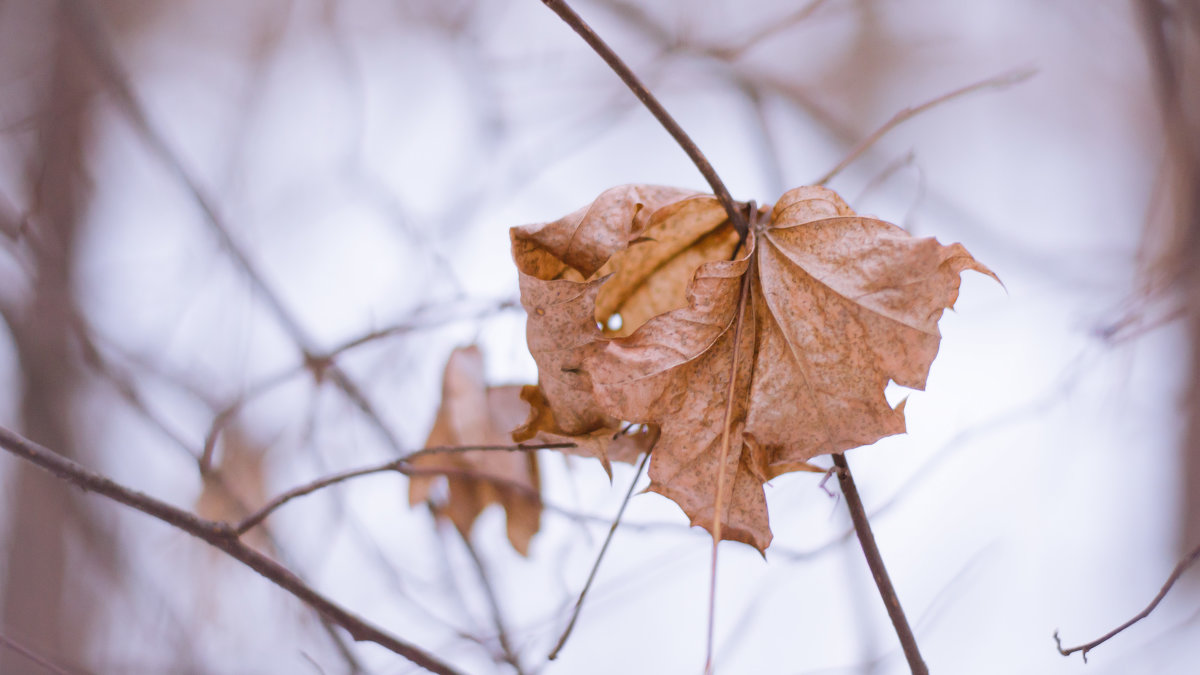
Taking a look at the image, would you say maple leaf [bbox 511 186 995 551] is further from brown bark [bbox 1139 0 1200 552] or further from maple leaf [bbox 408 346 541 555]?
brown bark [bbox 1139 0 1200 552]

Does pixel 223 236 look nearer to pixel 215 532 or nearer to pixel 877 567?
pixel 215 532

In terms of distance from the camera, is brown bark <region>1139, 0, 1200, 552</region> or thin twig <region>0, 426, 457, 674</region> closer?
thin twig <region>0, 426, 457, 674</region>

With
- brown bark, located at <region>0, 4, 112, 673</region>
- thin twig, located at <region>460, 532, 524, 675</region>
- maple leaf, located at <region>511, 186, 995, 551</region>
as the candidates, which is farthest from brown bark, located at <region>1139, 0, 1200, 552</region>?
brown bark, located at <region>0, 4, 112, 673</region>

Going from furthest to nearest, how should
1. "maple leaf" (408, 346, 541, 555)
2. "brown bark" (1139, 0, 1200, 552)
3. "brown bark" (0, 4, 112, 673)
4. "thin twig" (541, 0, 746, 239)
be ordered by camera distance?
"brown bark" (0, 4, 112, 673) < "brown bark" (1139, 0, 1200, 552) < "maple leaf" (408, 346, 541, 555) < "thin twig" (541, 0, 746, 239)

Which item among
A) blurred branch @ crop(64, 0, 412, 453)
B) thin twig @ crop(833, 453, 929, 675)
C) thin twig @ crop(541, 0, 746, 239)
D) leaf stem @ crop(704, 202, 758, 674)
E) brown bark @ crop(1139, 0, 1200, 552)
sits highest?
blurred branch @ crop(64, 0, 412, 453)

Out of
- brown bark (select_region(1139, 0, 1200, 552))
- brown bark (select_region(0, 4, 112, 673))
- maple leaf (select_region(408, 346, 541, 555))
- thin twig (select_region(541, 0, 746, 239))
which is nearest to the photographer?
thin twig (select_region(541, 0, 746, 239))

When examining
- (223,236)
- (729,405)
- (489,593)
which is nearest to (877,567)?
(729,405)

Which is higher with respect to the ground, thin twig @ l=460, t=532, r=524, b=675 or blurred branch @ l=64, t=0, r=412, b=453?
blurred branch @ l=64, t=0, r=412, b=453
